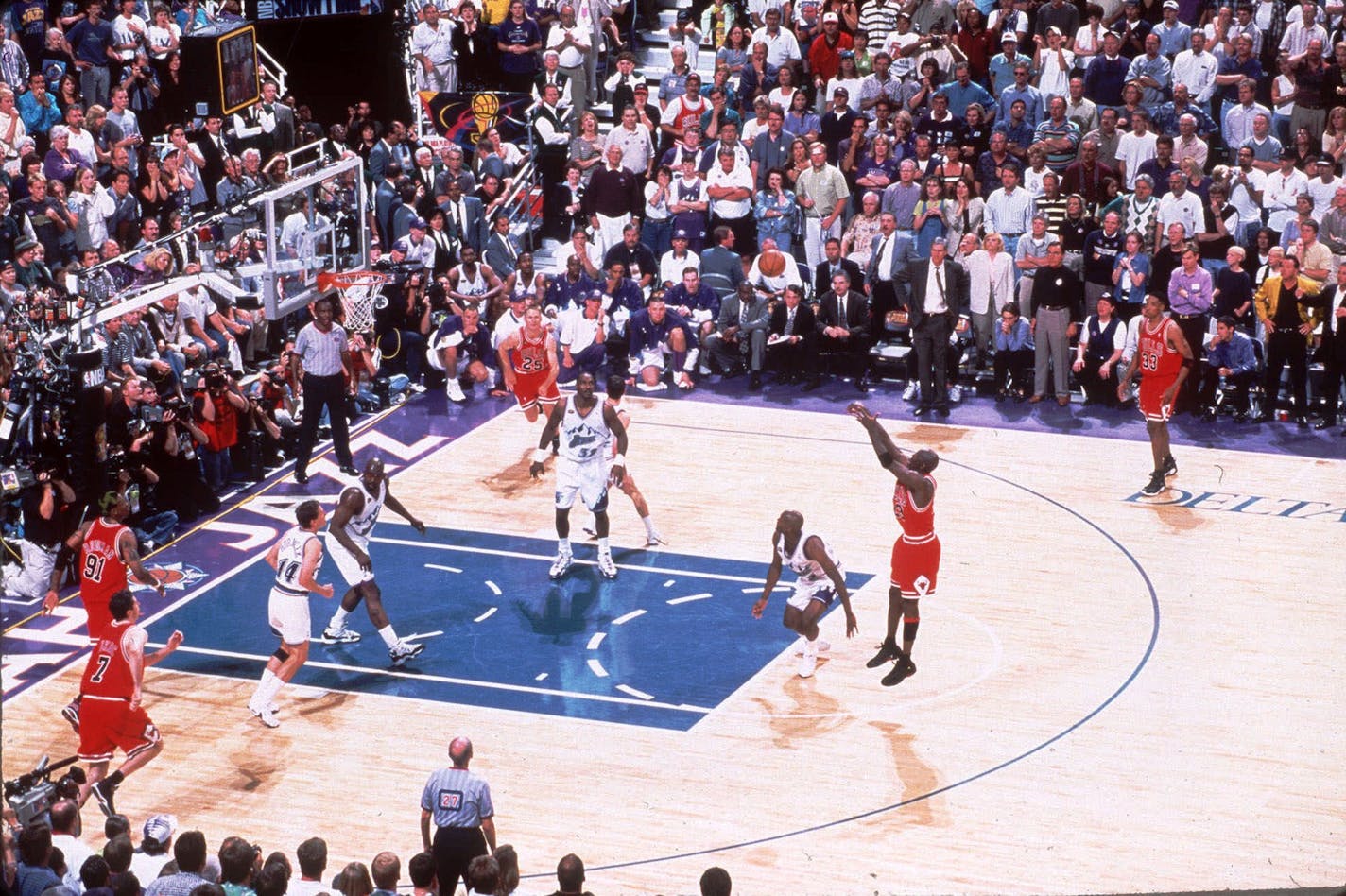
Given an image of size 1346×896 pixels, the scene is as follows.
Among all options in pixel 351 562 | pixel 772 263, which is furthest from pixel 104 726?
pixel 772 263

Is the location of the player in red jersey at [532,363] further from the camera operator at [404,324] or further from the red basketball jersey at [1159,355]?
the red basketball jersey at [1159,355]

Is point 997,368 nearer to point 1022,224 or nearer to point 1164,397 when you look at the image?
point 1022,224

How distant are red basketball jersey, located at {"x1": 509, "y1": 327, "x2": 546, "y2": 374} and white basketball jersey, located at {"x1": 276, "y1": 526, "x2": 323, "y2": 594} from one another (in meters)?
6.37

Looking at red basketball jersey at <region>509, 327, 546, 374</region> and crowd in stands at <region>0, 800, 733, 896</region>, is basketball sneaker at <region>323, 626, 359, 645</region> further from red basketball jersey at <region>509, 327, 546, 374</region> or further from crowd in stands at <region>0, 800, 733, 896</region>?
crowd in stands at <region>0, 800, 733, 896</region>

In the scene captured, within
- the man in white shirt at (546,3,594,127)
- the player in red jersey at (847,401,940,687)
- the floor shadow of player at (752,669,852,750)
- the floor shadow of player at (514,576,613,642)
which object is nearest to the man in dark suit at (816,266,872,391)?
the man in white shirt at (546,3,594,127)

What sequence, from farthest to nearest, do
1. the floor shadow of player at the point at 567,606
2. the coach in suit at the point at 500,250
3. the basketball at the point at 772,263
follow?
the coach in suit at the point at 500,250 < the basketball at the point at 772,263 < the floor shadow of player at the point at 567,606

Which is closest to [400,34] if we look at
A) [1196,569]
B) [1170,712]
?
[1196,569]

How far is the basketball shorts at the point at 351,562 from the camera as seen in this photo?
1639 cm

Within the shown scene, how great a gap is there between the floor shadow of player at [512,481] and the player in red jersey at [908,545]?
237 inches

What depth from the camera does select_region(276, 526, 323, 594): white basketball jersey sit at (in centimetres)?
1548

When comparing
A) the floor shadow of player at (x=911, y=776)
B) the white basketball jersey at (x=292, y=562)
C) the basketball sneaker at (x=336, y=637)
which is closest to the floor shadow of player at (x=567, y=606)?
the basketball sneaker at (x=336, y=637)

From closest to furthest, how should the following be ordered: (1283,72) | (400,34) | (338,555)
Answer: (338,555), (1283,72), (400,34)

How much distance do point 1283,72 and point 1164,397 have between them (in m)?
7.33

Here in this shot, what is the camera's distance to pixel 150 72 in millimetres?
24859
